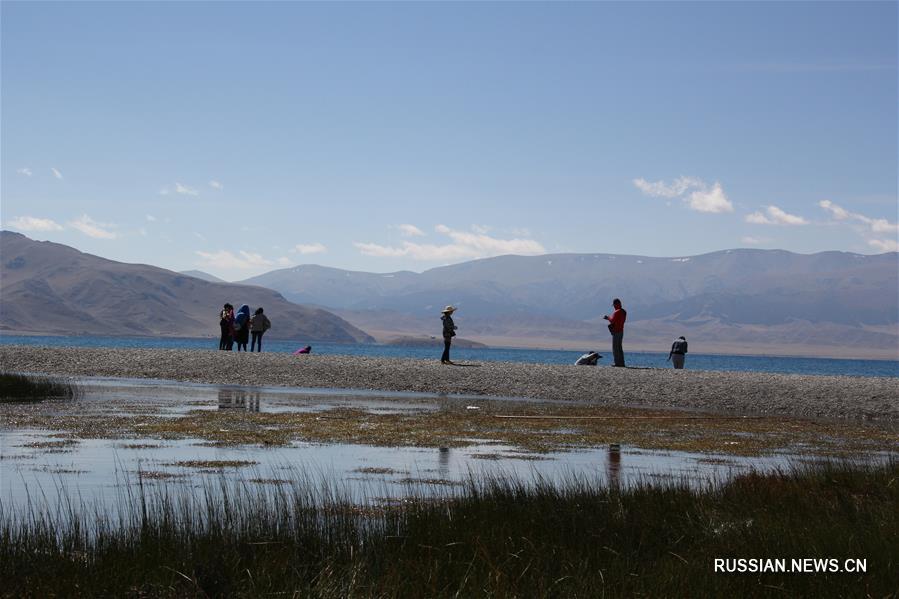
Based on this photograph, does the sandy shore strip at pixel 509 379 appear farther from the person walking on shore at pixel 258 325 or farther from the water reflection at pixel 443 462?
the water reflection at pixel 443 462

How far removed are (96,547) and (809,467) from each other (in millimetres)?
11232

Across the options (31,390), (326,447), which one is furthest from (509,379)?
(326,447)

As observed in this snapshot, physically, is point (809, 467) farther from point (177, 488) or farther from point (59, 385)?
point (59, 385)

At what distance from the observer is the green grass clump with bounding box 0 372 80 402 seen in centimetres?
2920

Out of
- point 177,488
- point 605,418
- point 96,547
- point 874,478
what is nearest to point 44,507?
point 177,488

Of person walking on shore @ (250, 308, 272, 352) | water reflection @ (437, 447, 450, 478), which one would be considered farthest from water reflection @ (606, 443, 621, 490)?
person walking on shore @ (250, 308, 272, 352)

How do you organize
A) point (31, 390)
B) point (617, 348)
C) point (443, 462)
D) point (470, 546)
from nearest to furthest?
point (470, 546) < point (443, 462) < point (31, 390) < point (617, 348)

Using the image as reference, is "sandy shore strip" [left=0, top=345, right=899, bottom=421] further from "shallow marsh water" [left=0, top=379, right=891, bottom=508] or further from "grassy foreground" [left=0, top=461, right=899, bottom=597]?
"grassy foreground" [left=0, top=461, right=899, bottom=597]

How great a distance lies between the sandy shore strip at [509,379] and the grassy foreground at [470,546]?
20912mm

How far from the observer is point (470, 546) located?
10664 mm

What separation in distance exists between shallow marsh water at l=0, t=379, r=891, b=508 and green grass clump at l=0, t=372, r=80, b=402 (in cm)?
110

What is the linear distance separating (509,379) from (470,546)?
1100 inches

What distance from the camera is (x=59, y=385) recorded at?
31.0 meters

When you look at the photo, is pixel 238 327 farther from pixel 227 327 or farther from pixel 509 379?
pixel 509 379
